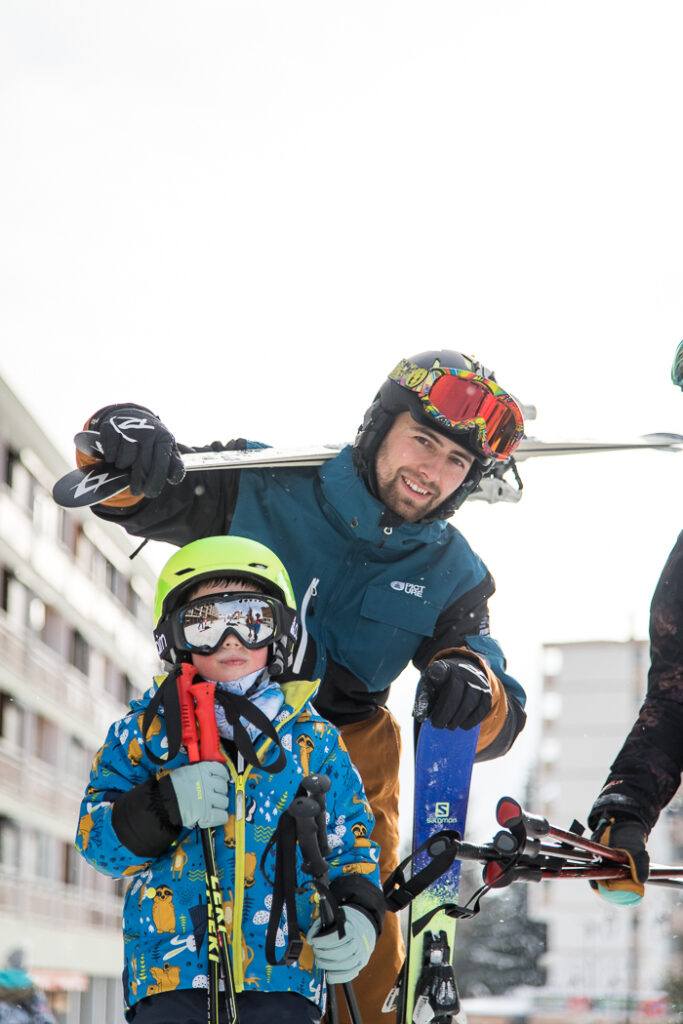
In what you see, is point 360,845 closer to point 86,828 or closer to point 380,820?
point 86,828

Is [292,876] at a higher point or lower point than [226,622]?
lower

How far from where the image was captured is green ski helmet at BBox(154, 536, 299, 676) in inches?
127

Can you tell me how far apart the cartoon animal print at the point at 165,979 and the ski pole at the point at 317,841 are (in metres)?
0.35

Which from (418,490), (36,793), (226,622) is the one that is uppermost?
(36,793)

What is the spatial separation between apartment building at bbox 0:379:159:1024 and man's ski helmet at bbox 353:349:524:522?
65.5 ft

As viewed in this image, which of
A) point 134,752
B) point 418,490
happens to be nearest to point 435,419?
point 418,490

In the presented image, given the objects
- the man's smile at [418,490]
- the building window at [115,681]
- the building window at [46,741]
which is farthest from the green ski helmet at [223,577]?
the building window at [115,681]

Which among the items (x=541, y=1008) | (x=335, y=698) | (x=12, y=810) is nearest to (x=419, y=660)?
(x=335, y=698)

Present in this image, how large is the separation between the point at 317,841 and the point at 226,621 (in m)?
0.66

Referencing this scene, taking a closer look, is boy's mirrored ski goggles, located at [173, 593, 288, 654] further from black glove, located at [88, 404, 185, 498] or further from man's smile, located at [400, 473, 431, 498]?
man's smile, located at [400, 473, 431, 498]

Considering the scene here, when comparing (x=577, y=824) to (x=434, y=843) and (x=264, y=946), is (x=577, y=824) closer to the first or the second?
(x=434, y=843)

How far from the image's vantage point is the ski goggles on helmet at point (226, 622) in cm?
317

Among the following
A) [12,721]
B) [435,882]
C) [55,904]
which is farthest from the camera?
[12,721]

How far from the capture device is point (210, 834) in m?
2.85
